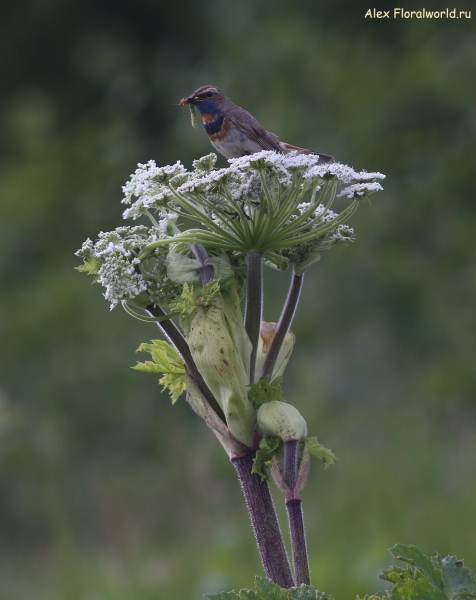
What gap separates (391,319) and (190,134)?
3.66 meters

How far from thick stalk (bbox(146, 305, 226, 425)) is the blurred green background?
2867mm

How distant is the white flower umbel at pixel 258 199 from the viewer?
1725mm

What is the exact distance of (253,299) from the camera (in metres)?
1.82

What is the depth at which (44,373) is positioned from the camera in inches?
371

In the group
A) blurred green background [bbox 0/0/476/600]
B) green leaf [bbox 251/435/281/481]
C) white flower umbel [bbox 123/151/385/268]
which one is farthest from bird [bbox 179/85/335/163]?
blurred green background [bbox 0/0/476/600]

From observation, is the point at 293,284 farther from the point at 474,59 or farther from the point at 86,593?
the point at 474,59

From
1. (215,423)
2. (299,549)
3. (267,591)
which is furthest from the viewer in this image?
(215,423)

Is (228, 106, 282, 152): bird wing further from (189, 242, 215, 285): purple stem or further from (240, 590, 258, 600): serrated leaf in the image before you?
(240, 590, 258, 600): serrated leaf

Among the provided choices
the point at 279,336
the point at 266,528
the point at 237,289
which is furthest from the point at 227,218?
the point at 266,528

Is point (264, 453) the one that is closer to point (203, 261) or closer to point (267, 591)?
point (267, 591)

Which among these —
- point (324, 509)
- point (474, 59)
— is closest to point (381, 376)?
point (324, 509)

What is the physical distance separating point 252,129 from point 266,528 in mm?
1239

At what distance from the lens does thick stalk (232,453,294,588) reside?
1707 mm

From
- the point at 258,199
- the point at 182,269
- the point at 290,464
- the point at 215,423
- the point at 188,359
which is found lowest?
the point at 290,464
